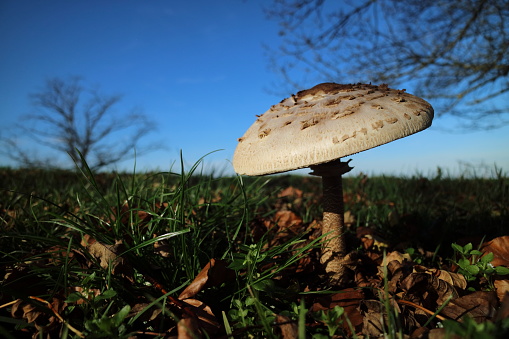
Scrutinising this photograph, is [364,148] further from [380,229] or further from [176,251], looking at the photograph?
[380,229]

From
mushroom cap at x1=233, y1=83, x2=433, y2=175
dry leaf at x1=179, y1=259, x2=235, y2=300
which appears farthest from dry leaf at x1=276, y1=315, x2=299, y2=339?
mushroom cap at x1=233, y1=83, x2=433, y2=175

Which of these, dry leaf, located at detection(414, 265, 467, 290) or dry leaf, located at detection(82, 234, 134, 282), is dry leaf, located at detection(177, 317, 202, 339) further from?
dry leaf, located at detection(414, 265, 467, 290)

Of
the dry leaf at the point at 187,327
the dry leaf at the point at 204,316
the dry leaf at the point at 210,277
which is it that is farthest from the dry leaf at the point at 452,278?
the dry leaf at the point at 187,327

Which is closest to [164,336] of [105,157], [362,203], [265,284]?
[265,284]

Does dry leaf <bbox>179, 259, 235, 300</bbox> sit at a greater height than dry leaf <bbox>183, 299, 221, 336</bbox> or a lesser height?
greater

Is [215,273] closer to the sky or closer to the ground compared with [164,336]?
closer to the sky

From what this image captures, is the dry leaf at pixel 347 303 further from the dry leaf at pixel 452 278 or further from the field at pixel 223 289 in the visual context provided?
the dry leaf at pixel 452 278

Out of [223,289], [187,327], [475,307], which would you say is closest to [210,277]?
[223,289]
